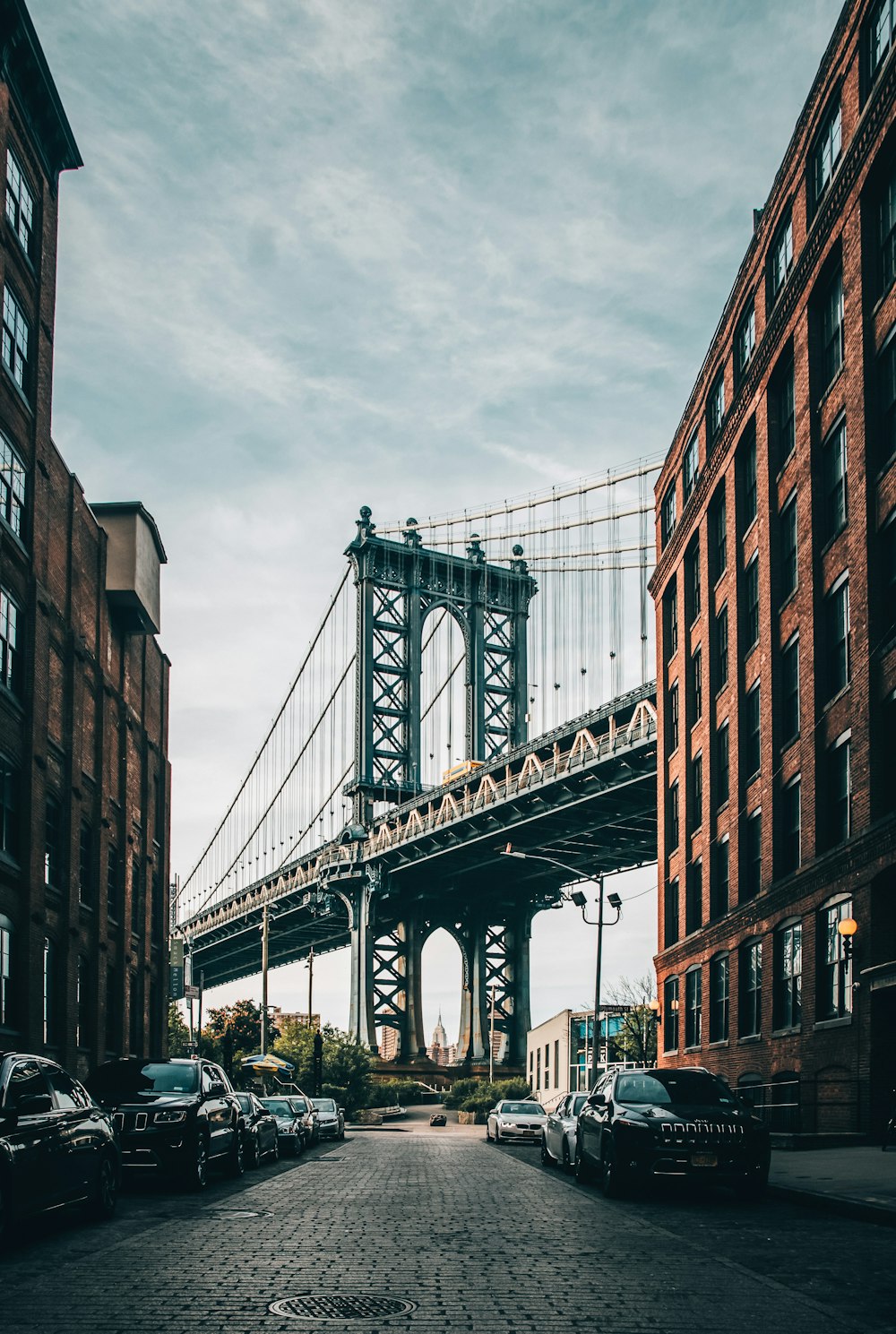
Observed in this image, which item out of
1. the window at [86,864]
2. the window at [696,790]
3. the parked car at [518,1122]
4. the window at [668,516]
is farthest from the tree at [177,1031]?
the window at [86,864]

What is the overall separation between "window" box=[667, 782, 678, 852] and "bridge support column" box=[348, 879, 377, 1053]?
39.5 meters

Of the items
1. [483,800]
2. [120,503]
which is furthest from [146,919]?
[483,800]

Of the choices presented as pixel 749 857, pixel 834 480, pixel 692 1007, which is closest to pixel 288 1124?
pixel 749 857

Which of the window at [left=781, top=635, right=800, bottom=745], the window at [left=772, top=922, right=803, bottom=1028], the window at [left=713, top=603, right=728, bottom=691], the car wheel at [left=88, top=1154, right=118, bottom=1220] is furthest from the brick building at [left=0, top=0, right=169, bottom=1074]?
the window at [left=713, top=603, right=728, bottom=691]

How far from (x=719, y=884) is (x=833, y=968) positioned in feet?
39.6

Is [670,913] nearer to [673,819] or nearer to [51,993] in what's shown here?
[673,819]

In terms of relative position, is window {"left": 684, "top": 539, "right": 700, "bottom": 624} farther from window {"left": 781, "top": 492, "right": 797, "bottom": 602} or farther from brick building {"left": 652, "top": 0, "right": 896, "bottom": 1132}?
window {"left": 781, "top": 492, "right": 797, "bottom": 602}

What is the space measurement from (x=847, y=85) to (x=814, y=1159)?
19726mm

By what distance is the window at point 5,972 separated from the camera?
29703 millimetres

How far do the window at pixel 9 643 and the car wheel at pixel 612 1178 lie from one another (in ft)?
56.3

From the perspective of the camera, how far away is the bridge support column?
87.3 m

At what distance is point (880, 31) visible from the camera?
28.2 meters

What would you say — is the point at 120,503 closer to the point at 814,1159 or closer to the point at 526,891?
the point at 814,1159

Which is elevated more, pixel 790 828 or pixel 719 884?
pixel 790 828
